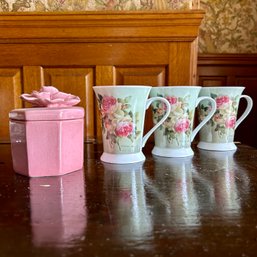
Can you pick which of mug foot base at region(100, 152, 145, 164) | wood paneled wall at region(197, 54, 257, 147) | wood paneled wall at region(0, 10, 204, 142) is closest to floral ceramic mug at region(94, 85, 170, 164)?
mug foot base at region(100, 152, 145, 164)

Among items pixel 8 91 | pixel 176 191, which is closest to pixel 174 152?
pixel 176 191

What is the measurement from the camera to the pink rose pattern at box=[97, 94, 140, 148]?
0.49 meters

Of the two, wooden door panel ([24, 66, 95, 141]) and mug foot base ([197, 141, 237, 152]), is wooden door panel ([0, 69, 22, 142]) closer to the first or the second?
wooden door panel ([24, 66, 95, 141])

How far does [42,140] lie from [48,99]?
0.07 m

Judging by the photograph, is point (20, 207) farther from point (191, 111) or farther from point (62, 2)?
point (62, 2)

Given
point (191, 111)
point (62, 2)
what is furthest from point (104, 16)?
point (191, 111)

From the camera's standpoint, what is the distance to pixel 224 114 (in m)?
0.61

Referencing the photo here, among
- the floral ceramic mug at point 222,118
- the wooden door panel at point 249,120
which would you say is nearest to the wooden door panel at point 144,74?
the floral ceramic mug at point 222,118

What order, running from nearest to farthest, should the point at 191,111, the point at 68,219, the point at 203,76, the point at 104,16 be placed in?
the point at 68,219, the point at 191,111, the point at 104,16, the point at 203,76

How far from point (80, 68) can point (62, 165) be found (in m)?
0.51

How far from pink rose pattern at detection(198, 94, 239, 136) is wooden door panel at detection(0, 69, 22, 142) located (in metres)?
0.58

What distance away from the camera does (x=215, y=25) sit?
1.28 metres

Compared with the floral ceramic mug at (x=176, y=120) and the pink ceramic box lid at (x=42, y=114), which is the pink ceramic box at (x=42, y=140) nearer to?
the pink ceramic box lid at (x=42, y=114)

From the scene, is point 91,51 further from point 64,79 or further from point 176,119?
point 176,119
